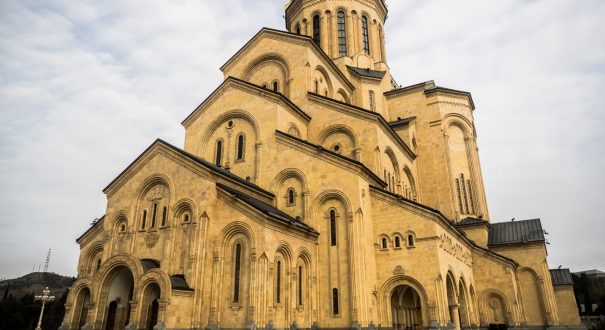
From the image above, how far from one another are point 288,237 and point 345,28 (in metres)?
24.0

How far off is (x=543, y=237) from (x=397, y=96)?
15104 millimetres

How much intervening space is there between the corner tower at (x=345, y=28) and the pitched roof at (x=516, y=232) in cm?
Result: 1652

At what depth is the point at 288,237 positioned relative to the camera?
17.3 meters

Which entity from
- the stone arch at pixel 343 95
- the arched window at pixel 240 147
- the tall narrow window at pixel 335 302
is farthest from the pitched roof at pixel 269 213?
Result: the stone arch at pixel 343 95

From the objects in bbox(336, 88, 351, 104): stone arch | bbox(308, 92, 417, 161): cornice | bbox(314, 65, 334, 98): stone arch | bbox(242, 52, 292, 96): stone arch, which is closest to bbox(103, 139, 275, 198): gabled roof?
bbox(308, 92, 417, 161): cornice

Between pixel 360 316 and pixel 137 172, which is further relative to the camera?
pixel 137 172

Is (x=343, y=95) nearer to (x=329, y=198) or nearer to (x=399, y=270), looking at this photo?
(x=329, y=198)

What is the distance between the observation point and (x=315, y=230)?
19.1 m

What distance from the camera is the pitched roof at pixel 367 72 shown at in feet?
106

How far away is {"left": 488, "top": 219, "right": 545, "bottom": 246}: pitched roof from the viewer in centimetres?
2805

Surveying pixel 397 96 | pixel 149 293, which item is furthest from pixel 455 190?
pixel 149 293

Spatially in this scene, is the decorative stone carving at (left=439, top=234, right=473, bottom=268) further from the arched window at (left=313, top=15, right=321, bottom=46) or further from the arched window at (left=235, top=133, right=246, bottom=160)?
the arched window at (left=313, top=15, right=321, bottom=46)

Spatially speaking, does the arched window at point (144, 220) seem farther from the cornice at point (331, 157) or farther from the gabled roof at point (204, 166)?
the cornice at point (331, 157)

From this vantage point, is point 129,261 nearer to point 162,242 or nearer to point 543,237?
point 162,242
